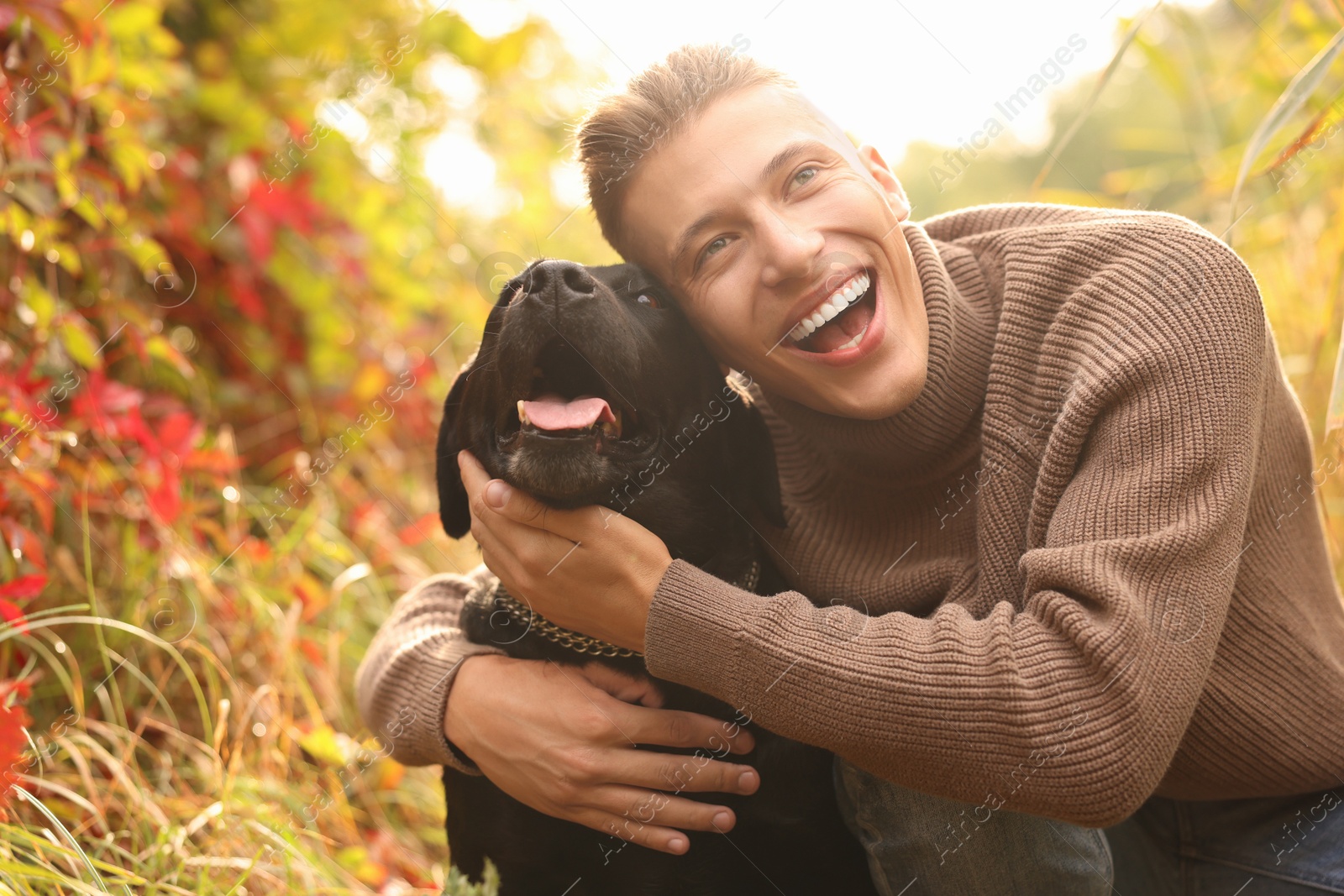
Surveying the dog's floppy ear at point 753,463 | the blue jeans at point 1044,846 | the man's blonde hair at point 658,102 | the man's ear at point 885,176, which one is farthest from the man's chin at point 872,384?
the blue jeans at point 1044,846

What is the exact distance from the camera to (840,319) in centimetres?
167

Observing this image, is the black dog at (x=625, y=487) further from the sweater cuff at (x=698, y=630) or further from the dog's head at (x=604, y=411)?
the sweater cuff at (x=698, y=630)

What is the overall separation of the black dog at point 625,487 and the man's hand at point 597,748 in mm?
38

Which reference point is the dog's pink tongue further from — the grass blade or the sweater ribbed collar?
the grass blade

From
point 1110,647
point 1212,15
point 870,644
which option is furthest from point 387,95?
point 1212,15

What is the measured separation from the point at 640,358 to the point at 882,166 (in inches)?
25.1

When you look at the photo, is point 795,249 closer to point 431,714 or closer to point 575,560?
point 575,560

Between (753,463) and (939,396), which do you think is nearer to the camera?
(939,396)

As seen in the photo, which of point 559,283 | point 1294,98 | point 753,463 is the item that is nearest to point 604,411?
point 559,283

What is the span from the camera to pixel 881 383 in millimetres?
1551

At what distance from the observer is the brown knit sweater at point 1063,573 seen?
1.23m

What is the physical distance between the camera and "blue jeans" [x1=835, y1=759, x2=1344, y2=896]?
4.86 ft

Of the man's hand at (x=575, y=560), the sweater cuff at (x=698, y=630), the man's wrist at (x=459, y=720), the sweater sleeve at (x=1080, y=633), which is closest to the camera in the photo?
the sweater sleeve at (x=1080, y=633)

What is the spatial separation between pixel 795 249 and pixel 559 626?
2.50 feet
